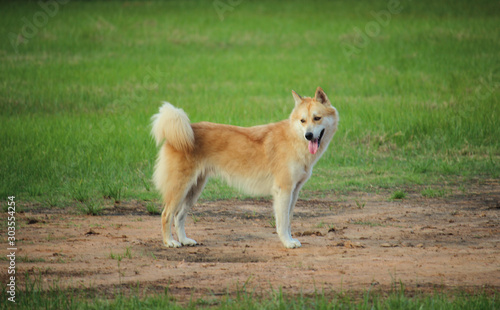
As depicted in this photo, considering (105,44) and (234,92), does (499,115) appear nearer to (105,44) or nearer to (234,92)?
(234,92)

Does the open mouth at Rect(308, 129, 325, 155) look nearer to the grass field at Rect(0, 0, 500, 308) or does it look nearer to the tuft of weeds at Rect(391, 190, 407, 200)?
the tuft of weeds at Rect(391, 190, 407, 200)

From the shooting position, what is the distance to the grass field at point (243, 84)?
428 inches

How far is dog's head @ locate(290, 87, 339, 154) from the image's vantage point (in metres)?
6.84

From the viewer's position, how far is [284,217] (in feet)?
23.0

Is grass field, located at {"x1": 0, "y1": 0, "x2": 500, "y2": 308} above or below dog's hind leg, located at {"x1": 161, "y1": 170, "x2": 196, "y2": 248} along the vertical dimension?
above

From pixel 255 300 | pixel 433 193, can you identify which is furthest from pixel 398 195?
pixel 255 300

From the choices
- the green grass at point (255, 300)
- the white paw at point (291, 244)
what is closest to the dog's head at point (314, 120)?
the white paw at point (291, 244)

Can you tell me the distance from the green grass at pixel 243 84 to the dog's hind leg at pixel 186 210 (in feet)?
7.53

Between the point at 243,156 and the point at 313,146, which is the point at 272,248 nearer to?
the point at 243,156

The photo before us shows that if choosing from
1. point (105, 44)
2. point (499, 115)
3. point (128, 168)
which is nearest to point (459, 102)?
point (499, 115)

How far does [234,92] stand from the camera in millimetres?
17594

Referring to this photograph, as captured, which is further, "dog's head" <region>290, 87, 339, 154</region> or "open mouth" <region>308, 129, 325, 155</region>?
"open mouth" <region>308, 129, 325, 155</region>

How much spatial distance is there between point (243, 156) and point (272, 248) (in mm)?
1149

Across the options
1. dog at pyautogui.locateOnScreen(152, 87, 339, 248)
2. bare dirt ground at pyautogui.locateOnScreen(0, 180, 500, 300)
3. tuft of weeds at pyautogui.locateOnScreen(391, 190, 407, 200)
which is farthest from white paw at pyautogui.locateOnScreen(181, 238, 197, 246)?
tuft of weeds at pyautogui.locateOnScreen(391, 190, 407, 200)
